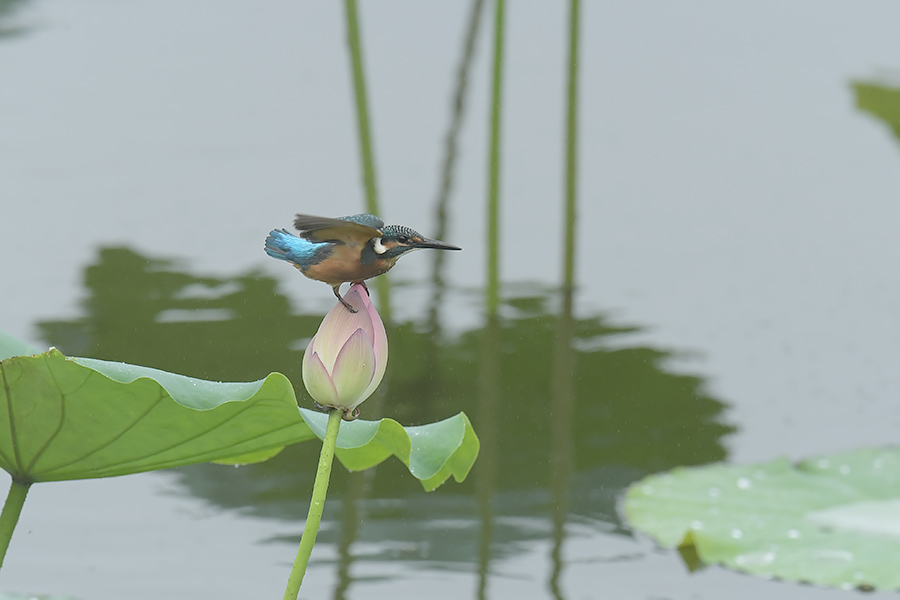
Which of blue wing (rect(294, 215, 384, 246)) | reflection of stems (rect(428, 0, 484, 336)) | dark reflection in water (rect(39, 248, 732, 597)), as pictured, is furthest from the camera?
reflection of stems (rect(428, 0, 484, 336))

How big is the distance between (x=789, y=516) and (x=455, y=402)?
0.37 m

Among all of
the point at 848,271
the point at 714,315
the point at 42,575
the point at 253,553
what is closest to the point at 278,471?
the point at 253,553

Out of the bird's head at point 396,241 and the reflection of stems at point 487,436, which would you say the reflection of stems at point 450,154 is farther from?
the bird's head at point 396,241

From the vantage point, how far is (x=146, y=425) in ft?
1.57

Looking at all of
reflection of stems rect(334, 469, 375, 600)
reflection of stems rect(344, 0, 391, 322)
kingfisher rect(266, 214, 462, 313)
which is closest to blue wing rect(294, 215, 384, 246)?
kingfisher rect(266, 214, 462, 313)

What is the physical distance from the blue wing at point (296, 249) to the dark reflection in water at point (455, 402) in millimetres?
431

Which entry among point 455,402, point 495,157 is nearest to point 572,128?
point 495,157

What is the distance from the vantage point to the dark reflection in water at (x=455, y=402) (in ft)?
2.94

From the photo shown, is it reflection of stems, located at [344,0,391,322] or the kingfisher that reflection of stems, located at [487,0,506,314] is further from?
the kingfisher

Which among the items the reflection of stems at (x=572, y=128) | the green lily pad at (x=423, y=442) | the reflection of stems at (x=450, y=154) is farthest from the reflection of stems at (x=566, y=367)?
the green lily pad at (x=423, y=442)

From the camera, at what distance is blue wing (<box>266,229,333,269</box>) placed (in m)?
0.41

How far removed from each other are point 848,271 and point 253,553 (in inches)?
39.5

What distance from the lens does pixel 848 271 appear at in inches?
57.4

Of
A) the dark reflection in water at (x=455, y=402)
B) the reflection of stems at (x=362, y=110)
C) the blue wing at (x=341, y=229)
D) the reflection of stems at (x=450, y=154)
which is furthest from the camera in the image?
the reflection of stems at (x=450, y=154)
